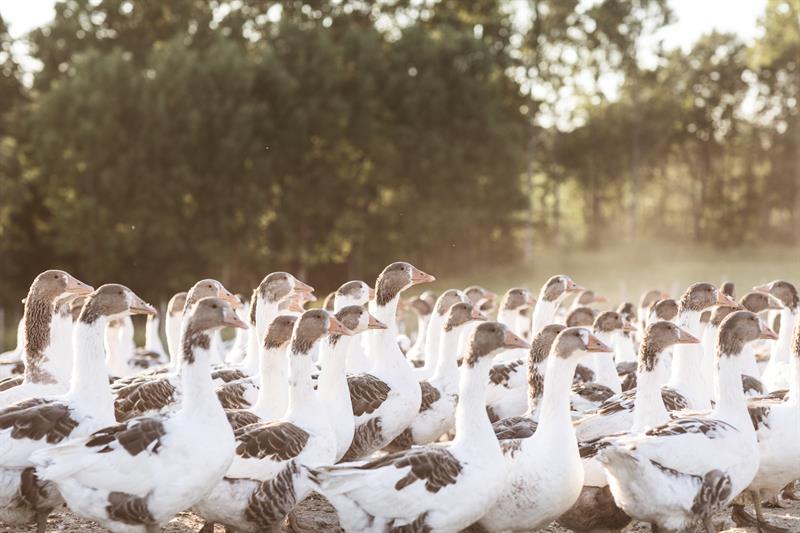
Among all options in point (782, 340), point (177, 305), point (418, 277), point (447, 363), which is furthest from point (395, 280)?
point (782, 340)

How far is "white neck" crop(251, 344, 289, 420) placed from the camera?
7799 millimetres

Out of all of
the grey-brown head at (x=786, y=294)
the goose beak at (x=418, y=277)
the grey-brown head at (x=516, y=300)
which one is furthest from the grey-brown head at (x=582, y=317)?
the grey-brown head at (x=786, y=294)

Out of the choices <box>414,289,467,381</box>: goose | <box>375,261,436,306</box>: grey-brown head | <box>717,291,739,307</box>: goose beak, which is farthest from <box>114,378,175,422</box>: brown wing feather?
<box>717,291,739,307</box>: goose beak

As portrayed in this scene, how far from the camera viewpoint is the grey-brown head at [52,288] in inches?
340

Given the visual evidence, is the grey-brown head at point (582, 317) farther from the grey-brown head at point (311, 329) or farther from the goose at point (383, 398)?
the grey-brown head at point (311, 329)

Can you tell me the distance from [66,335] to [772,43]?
136ft

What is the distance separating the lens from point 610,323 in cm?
1015

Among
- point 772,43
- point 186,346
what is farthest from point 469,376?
point 772,43

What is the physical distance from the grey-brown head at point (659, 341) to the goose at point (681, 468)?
1.96ft

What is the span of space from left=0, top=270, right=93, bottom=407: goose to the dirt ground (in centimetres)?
109

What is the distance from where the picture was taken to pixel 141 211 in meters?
28.6

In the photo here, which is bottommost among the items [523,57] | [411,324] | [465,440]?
[411,324]

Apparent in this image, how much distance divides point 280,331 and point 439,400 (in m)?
2.39

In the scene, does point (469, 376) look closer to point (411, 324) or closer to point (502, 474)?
point (502, 474)
